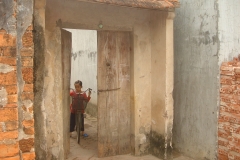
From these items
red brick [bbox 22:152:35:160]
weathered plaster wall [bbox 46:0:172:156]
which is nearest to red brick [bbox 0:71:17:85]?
red brick [bbox 22:152:35:160]

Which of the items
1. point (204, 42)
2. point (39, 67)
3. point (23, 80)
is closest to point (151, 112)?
point (204, 42)

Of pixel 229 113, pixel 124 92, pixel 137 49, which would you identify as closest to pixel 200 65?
pixel 229 113

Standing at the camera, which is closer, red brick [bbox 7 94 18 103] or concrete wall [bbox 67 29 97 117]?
red brick [bbox 7 94 18 103]

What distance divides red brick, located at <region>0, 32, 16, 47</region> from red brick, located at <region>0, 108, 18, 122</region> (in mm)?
Answer: 577

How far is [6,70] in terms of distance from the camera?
2.32 m

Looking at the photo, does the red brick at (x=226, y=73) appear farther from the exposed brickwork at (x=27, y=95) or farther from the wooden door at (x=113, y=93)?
the exposed brickwork at (x=27, y=95)

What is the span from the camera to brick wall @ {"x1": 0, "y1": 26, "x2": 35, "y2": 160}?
2.30m

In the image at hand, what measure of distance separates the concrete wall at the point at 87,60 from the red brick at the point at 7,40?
19.8ft

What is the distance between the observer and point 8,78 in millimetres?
2332

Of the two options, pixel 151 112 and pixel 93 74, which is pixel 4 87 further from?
pixel 93 74

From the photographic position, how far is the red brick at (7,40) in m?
2.30

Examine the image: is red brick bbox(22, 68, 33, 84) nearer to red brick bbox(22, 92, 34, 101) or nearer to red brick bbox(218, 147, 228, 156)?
red brick bbox(22, 92, 34, 101)

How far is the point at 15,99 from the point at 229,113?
3.57 meters

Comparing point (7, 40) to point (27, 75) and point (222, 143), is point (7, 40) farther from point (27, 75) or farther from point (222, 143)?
point (222, 143)
